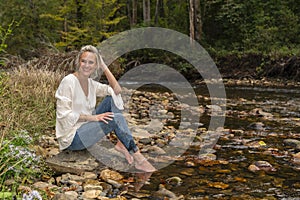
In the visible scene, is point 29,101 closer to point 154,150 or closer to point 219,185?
point 154,150

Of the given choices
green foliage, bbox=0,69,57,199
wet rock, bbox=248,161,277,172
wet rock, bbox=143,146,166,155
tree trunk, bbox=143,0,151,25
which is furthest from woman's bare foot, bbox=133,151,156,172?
tree trunk, bbox=143,0,151,25

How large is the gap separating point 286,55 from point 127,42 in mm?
7493

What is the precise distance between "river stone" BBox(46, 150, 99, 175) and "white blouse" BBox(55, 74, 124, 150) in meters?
0.11

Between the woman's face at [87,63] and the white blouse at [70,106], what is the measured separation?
0.36 feet

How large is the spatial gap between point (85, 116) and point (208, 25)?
1740cm

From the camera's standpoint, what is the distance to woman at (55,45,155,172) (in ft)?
11.6

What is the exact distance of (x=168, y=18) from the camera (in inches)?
870

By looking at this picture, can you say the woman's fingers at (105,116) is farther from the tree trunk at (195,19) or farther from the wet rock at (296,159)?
the tree trunk at (195,19)

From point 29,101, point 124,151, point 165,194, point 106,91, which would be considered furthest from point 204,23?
point 165,194

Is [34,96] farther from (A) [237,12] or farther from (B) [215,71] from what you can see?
(A) [237,12]

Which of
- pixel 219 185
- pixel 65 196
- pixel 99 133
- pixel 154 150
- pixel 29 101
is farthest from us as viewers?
pixel 29 101

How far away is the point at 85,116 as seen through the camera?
3602 mm

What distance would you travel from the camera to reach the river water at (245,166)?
3.17 meters

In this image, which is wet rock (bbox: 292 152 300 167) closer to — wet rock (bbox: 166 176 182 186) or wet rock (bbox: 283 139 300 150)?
wet rock (bbox: 283 139 300 150)
